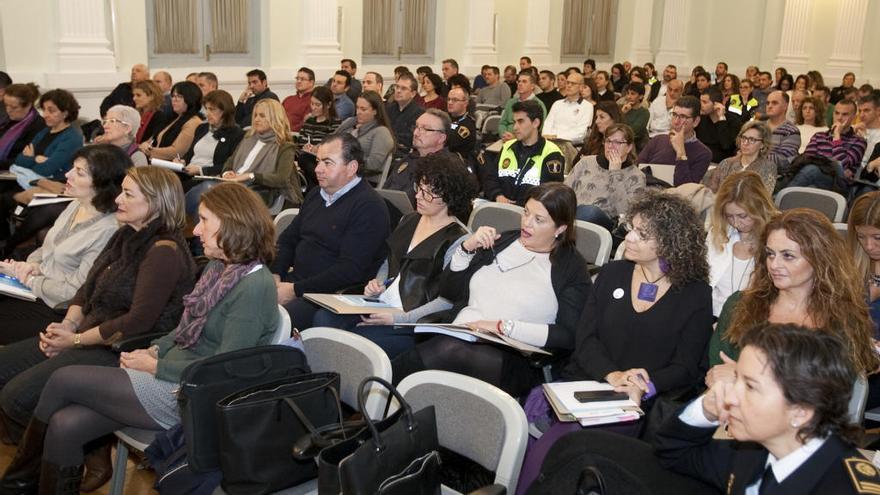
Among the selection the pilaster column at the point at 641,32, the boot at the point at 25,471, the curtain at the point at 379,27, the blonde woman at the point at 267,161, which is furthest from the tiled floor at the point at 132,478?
the pilaster column at the point at 641,32

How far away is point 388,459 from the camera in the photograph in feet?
6.72

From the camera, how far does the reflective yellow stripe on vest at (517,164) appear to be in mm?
5457

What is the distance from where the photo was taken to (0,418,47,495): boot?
291 cm

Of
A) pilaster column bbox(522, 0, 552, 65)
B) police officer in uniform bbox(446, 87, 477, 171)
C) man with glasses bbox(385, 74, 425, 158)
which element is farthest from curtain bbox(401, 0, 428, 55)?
police officer in uniform bbox(446, 87, 477, 171)

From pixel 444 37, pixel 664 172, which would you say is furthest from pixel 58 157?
pixel 444 37

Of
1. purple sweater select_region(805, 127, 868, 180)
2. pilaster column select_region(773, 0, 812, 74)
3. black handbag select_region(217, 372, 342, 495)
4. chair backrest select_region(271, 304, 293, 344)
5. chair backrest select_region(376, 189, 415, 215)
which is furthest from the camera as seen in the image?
pilaster column select_region(773, 0, 812, 74)

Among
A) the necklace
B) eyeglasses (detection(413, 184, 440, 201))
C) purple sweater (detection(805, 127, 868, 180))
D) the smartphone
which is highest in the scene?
eyeglasses (detection(413, 184, 440, 201))

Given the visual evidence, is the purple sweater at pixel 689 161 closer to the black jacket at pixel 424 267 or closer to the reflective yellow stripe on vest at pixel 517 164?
the reflective yellow stripe on vest at pixel 517 164

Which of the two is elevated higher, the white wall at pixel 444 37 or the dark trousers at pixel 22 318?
the white wall at pixel 444 37

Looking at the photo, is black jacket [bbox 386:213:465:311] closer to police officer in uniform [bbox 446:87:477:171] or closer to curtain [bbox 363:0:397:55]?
police officer in uniform [bbox 446:87:477:171]

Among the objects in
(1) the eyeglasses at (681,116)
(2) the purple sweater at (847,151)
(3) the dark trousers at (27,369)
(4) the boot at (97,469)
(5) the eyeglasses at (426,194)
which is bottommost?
(4) the boot at (97,469)

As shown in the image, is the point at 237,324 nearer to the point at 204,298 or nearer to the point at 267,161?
the point at 204,298

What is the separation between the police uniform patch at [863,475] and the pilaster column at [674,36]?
52.7ft

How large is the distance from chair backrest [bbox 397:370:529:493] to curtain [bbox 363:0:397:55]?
10.4m
